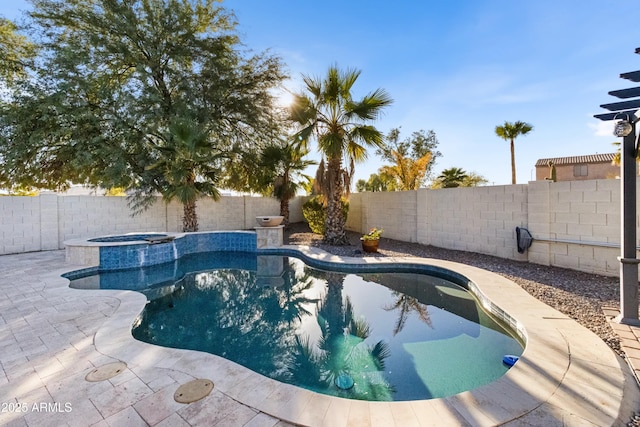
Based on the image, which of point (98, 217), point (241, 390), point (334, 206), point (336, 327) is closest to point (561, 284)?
point (336, 327)

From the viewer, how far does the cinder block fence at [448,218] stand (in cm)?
588

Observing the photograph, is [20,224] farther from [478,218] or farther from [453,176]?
[453,176]

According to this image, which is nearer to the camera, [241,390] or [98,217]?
[241,390]

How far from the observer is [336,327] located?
15.4ft

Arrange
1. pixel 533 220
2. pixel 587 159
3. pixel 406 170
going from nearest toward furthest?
pixel 533 220
pixel 406 170
pixel 587 159

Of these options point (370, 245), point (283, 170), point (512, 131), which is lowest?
point (370, 245)

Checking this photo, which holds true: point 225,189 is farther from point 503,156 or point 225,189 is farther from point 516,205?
point 503,156

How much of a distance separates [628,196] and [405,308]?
3.59 m

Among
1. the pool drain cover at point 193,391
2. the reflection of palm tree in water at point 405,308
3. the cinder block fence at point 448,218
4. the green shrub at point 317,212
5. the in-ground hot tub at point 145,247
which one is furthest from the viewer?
the green shrub at point 317,212

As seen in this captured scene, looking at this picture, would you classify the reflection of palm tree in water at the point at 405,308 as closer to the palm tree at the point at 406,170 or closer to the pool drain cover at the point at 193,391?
the pool drain cover at the point at 193,391

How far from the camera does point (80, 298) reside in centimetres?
504

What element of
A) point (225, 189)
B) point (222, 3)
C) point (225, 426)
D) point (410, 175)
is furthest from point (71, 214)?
point (410, 175)

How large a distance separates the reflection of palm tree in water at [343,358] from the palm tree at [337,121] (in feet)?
17.9

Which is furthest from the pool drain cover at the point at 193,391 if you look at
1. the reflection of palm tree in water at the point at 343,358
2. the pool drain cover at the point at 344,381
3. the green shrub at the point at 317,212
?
the green shrub at the point at 317,212
